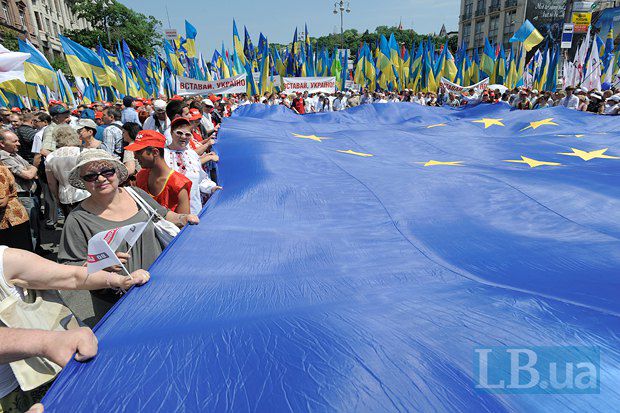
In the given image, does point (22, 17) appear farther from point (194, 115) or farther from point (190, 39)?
point (194, 115)

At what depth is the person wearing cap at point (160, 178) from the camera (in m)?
2.61

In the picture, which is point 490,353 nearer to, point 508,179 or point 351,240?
point 351,240

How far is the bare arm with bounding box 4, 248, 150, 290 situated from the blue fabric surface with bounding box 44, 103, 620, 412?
0.30 feet

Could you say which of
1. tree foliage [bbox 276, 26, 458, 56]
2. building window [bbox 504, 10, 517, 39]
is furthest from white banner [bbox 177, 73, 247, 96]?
tree foliage [bbox 276, 26, 458, 56]

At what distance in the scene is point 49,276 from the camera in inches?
61.5

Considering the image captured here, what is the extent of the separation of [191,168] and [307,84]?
12.9 metres

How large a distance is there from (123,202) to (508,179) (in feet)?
9.84

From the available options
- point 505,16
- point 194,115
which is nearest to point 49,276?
point 194,115

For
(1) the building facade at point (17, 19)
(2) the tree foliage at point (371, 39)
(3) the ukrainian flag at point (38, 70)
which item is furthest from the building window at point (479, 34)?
(3) the ukrainian flag at point (38, 70)

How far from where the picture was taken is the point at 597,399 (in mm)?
1113

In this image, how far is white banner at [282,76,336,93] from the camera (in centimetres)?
1527

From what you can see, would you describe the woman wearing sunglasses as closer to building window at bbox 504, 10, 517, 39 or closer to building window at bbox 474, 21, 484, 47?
building window at bbox 504, 10, 517, 39

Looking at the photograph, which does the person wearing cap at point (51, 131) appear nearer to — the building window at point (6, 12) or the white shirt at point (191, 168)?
the white shirt at point (191, 168)

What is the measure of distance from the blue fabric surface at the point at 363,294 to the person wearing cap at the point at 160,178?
0.74 ft
